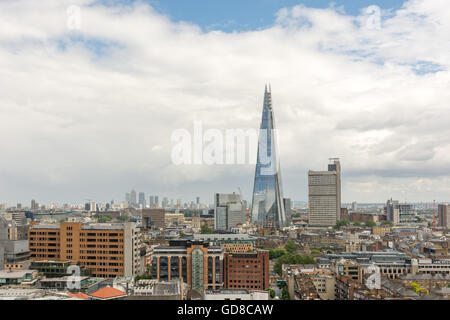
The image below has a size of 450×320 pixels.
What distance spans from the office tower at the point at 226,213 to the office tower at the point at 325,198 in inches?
197

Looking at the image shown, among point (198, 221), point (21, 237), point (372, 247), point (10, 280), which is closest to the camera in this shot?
point (10, 280)

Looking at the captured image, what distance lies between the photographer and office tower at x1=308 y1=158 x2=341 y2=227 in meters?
25.7

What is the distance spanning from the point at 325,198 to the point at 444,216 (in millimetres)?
6397

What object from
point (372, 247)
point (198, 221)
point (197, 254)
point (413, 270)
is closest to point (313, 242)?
point (372, 247)

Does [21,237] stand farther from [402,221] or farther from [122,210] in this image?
[402,221]

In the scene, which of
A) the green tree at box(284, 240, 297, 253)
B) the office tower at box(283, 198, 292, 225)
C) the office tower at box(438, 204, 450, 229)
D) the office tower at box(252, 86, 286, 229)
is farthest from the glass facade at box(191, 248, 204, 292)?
the office tower at box(283, 198, 292, 225)

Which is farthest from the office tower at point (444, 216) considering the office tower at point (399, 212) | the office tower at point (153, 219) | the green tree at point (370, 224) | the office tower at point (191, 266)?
the office tower at point (191, 266)

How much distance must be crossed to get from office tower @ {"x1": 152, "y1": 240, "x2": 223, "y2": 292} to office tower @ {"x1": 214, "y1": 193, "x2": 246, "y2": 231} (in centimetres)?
1335

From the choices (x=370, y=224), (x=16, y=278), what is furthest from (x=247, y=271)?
(x=370, y=224)

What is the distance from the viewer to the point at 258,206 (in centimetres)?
2467

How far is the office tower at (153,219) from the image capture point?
2081 cm

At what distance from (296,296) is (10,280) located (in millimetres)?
4390

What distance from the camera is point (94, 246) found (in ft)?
26.9
